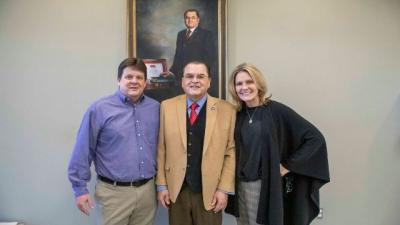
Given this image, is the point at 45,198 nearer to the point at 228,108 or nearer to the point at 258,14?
the point at 228,108

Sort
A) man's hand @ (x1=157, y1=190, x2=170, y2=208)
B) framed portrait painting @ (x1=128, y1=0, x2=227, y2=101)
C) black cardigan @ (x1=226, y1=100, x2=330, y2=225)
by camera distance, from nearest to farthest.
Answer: black cardigan @ (x1=226, y1=100, x2=330, y2=225) → man's hand @ (x1=157, y1=190, x2=170, y2=208) → framed portrait painting @ (x1=128, y1=0, x2=227, y2=101)

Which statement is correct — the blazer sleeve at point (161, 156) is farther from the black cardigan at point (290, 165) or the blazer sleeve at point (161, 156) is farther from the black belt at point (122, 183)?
the black cardigan at point (290, 165)

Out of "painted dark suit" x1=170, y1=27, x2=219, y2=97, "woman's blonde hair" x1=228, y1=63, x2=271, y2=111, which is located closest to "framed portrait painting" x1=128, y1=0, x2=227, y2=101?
"painted dark suit" x1=170, y1=27, x2=219, y2=97

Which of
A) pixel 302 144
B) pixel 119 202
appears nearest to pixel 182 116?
pixel 119 202

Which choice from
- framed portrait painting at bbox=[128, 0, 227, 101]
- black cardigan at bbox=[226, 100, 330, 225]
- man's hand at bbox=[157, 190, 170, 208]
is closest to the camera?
black cardigan at bbox=[226, 100, 330, 225]

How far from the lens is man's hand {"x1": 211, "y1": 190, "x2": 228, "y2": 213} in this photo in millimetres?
1828

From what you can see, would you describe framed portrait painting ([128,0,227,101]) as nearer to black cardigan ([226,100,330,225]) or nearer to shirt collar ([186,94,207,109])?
shirt collar ([186,94,207,109])

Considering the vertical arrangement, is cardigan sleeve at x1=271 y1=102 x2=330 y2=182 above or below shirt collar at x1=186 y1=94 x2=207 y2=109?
below

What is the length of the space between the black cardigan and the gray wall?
1.61 feet

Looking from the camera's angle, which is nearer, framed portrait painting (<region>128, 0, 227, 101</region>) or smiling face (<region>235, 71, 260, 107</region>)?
smiling face (<region>235, 71, 260, 107</region>)

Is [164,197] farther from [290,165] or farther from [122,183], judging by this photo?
[290,165]

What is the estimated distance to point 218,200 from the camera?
1831 millimetres

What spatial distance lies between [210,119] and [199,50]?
2.06 ft

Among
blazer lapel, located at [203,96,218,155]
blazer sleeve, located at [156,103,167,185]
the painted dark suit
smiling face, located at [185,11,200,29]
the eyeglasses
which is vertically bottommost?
blazer sleeve, located at [156,103,167,185]
